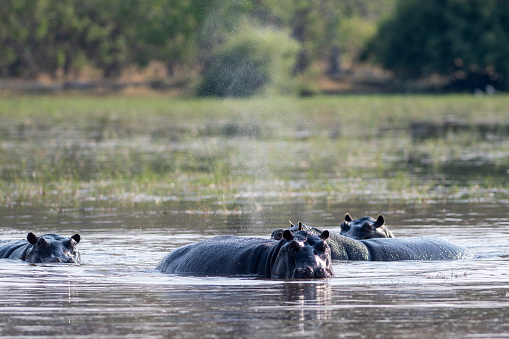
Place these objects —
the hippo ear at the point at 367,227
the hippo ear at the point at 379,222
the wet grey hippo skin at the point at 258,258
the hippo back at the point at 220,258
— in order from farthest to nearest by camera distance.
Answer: the hippo ear at the point at 367,227 → the hippo ear at the point at 379,222 → the hippo back at the point at 220,258 → the wet grey hippo skin at the point at 258,258

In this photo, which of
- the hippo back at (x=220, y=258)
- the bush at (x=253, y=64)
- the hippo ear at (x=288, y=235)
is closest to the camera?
the hippo ear at (x=288, y=235)

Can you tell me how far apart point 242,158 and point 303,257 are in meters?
12.6

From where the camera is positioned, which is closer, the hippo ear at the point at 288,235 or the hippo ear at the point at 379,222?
the hippo ear at the point at 288,235

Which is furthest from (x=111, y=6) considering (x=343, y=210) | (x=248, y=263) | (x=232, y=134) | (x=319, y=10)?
(x=248, y=263)

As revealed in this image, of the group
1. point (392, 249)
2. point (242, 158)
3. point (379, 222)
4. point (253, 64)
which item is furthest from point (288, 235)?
point (253, 64)

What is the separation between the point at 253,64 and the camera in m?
55.6

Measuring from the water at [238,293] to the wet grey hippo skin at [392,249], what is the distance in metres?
0.24

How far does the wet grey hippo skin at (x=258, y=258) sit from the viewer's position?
8797 mm

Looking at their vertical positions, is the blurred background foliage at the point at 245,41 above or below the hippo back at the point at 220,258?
above

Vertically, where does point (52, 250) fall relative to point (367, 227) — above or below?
below

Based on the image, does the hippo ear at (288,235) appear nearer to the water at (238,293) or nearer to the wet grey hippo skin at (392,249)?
the water at (238,293)

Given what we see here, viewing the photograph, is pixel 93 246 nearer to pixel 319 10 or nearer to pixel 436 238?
pixel 436 238

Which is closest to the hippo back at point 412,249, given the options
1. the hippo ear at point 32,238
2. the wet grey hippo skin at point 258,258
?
the wet grey hippo skin at point 258,258

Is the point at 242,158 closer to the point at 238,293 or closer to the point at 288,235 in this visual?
the point at 288,235
